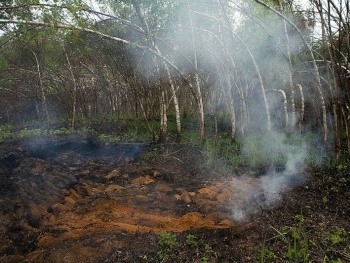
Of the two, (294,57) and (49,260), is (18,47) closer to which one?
(294,57)

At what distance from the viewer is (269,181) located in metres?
6.71

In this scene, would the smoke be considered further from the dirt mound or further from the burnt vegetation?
the dirt mound

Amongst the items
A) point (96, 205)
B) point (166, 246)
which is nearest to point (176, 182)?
point (96, 205)

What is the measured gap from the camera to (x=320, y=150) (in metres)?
8.57

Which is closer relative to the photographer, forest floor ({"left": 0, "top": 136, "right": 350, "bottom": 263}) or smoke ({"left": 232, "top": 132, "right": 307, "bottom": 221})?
forest floor ({"left": 0, "top": 136, "right": 350, "bottom": 263})

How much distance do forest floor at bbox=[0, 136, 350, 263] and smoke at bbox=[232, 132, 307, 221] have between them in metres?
0.04

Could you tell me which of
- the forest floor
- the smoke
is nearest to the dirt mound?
the forest floor

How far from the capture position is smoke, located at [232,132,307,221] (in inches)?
214

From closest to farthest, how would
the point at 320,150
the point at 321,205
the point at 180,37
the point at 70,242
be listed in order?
the point at 70,242 < the point at 321,205 < the point at 320,150 < the point at 180,37

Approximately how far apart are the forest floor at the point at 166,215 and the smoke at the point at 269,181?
0.04 metres

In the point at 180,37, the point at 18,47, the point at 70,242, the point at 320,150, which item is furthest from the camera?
the point at 18,47

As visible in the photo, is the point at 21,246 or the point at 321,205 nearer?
the point at 21,246

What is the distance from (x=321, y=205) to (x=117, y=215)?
137 inches

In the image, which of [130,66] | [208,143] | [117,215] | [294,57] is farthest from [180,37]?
[117,215]
